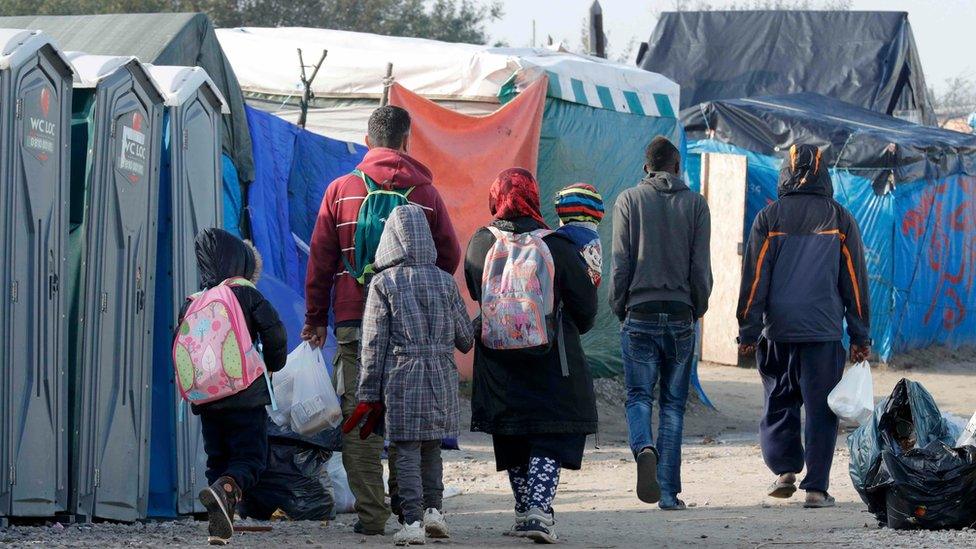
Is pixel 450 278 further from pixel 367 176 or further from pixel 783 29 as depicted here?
pixel 783 29

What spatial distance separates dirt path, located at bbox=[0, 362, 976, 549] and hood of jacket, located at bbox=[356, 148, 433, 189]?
5.11ft

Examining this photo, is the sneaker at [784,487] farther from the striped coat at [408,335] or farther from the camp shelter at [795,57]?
the camp shelter at [795,57]

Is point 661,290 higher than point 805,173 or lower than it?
lower

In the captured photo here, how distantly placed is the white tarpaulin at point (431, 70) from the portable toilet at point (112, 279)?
17.5 ft

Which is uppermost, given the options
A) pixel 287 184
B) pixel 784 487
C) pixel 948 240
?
pixel 287 184

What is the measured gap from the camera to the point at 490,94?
11820mm

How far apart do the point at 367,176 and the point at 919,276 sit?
12.3m

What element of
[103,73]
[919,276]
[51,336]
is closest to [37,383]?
[51,336]

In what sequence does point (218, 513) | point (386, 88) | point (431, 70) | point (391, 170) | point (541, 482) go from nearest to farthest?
point (218, 513) < point (541, 482) < point (391, 170) < point (386, 88) < point (431, 70)

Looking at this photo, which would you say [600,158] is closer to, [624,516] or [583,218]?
[624,516]

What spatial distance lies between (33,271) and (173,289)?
42.3 inches

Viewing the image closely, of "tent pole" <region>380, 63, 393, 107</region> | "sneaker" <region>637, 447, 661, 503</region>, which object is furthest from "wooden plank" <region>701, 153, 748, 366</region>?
"sneaker" <region>637, 447, 661, 503</region>

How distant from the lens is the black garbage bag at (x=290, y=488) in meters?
6.97

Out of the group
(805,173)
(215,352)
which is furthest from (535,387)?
(805,173)
